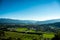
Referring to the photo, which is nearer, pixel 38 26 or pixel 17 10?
pixel 17 10

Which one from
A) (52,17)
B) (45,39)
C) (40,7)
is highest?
(40,7)

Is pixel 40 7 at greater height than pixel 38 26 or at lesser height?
greater

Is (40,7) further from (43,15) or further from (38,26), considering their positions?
(38,26)

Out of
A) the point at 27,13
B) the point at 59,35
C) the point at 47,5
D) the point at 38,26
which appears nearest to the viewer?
the point at 59,35

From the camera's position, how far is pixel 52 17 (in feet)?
17.0

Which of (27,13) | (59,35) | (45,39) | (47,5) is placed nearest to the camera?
(59,35)

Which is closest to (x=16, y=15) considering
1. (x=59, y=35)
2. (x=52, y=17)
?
(x=52, y=17)

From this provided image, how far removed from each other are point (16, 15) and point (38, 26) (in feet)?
3.76

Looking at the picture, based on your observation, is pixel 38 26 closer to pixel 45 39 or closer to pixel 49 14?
pixel 49 14

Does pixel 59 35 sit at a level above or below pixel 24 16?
below

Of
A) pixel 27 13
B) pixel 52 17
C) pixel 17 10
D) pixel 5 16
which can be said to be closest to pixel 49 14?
pixel 52 17

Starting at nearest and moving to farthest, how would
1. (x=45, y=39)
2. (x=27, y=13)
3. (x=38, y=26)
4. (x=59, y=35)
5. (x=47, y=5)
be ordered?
(x=59, y=35)
(x=45, y=39)
(x=47, y=5)
(x=27, y=13)
(x=38, y=26)

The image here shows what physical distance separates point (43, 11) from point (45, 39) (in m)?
1.16

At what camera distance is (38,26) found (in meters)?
5.95
